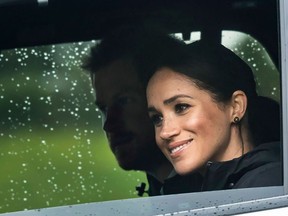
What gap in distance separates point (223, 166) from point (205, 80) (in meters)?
0.33

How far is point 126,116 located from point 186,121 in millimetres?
228

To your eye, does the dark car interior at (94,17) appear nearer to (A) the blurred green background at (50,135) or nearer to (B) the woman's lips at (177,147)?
(A) the blurred green background at (50,135)

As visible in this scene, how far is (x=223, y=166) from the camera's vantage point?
8.02ft

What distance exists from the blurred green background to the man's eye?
7.8 inches

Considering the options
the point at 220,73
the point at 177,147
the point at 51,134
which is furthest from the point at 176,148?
the point at 51,134

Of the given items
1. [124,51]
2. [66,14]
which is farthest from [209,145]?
[66,14]

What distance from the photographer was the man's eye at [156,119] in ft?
7.95

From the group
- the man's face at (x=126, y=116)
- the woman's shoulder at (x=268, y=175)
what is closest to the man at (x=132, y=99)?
the man's face at (x=126, y=116)

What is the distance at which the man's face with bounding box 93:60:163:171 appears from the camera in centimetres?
240

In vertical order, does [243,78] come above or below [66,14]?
below

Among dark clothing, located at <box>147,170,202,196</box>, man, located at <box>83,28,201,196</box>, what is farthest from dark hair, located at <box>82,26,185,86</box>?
dark clothing, located at <box>147,170,202,196</box>

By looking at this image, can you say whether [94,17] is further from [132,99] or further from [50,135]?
[50,135]

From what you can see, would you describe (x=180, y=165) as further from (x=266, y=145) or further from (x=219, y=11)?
(x=219, y=11)

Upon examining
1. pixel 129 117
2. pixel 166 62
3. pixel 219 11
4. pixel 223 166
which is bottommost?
pixel 223 166
